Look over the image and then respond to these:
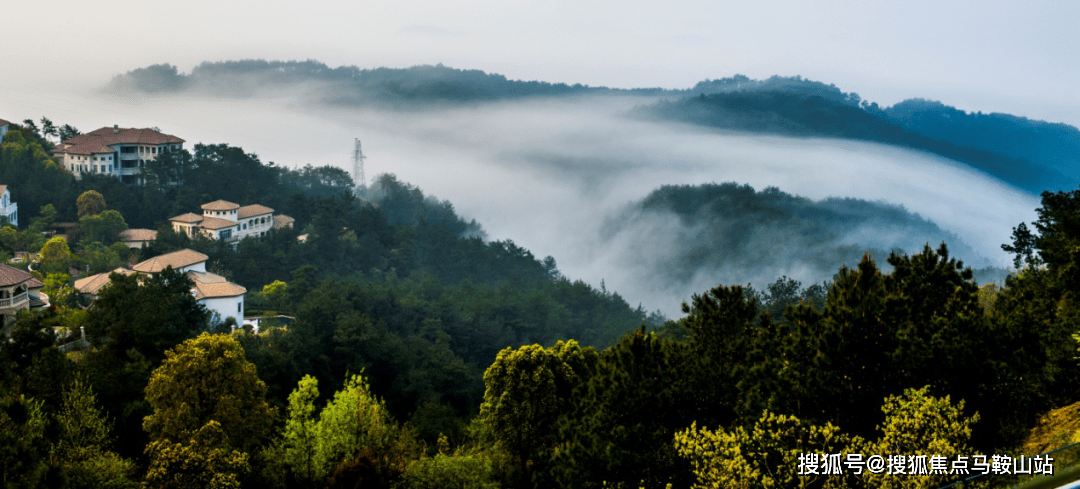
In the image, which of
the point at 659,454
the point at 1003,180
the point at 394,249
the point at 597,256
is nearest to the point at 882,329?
the point at 659,454

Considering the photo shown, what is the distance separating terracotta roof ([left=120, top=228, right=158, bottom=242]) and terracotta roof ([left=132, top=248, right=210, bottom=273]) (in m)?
8.01

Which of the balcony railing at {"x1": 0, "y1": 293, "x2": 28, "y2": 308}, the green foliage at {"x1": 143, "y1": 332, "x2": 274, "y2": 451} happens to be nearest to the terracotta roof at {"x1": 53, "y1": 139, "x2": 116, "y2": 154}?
the balcony railing at {"x1": 0, "y1": 293, "x2": 28, "y2": 308}

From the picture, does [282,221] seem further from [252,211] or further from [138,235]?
[138,235]

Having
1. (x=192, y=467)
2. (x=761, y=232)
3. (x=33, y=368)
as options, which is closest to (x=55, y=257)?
(x=33, y=368)

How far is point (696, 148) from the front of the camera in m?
145

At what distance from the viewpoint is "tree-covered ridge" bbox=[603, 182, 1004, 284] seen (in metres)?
81.1

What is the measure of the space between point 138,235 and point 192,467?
3733cm

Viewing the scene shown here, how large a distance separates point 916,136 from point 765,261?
71.5m

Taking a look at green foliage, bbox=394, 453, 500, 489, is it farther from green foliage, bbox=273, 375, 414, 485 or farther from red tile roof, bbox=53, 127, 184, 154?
red tile roof, bbox=53, 127, 184, 154

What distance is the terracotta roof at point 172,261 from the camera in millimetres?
37594

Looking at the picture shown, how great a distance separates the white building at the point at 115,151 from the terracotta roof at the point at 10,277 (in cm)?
2768

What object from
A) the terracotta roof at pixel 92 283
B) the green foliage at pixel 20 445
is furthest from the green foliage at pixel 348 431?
the terracotta roof at pixel 92 283

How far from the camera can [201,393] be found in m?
16.0

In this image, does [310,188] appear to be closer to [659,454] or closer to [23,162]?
[23,162]
